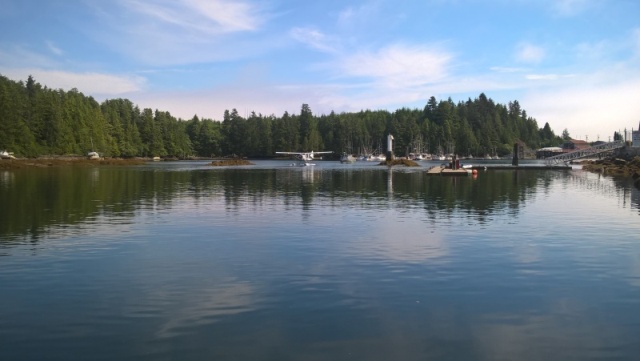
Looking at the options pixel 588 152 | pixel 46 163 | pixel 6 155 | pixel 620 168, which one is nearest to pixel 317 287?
pixel 620 168

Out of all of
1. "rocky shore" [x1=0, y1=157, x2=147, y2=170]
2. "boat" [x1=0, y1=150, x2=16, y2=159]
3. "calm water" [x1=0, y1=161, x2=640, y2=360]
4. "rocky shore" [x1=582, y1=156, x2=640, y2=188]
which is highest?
"boat" [x1=0, y1=150, x2=16, y2=159]

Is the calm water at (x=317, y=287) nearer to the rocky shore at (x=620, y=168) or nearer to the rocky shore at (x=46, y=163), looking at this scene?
the rocky shore at (x=620, y=168)

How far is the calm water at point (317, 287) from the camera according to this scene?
36.1ft

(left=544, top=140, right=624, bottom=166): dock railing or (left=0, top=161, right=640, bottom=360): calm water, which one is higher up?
(left=544, top=140, right=624, bottom=166): dock railing

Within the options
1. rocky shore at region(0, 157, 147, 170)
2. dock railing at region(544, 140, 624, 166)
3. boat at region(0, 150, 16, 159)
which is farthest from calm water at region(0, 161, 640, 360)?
dock railing at region(544, 140, 624, 166)

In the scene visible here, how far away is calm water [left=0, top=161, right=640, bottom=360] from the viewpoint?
1101 cm

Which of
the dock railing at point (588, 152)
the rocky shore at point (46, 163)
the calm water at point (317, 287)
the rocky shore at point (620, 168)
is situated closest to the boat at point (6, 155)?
the rocky shore at point (46, 163)

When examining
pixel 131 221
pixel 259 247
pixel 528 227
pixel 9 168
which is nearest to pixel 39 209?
pixel 131 221

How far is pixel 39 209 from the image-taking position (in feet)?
113

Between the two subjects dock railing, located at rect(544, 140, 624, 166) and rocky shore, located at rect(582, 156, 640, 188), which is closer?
rocky shore, located at rect(582, 156, 640, 188)

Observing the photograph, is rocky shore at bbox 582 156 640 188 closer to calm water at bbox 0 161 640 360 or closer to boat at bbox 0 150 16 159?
calm water at bbox 0 161 640 360

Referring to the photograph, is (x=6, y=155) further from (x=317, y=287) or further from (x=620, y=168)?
(x=620, y=168)

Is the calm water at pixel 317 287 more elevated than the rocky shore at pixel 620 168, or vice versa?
the rocky shore at pixel 620 168

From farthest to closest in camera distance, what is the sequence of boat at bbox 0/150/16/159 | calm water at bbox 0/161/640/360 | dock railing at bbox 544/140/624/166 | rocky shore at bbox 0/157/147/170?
dock railing at bbox 544/140/624/166
boat at bbox 0/150/16/159
rocky shore at bbox 0/157/147/170
calm water at bbox 0/161/640/360
